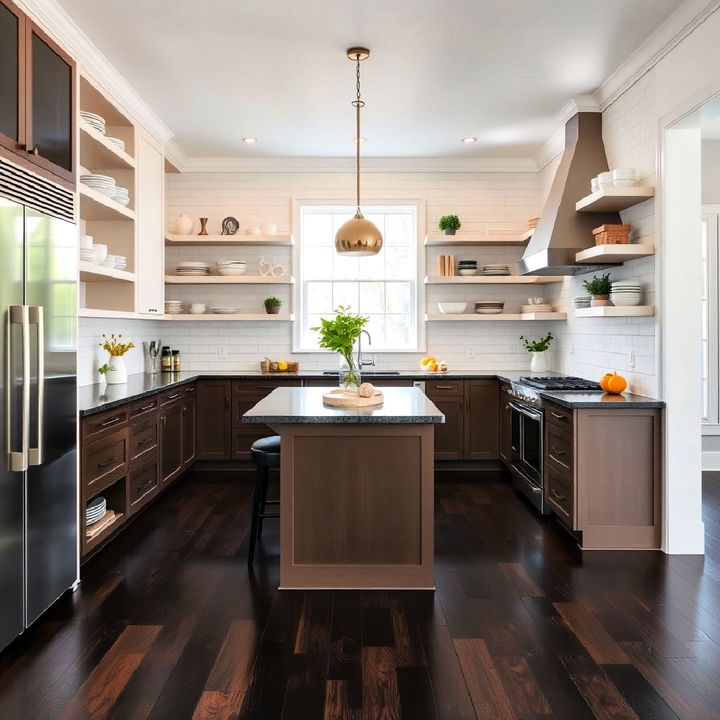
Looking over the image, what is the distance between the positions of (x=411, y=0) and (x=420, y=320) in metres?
3.54

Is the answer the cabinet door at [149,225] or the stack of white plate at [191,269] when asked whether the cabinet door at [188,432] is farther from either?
the stack of white plate at [191,269]

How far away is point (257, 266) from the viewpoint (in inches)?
261

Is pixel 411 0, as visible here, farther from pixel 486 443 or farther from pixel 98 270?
pixel 486 443

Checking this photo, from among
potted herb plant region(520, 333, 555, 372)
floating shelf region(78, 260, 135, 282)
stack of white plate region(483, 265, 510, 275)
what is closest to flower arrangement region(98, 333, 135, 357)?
floating shelf region(78, 260, 135, 282)

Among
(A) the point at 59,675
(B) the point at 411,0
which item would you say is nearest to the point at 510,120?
(B) the point at 411,0

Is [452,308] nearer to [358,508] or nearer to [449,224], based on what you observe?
[449,224]

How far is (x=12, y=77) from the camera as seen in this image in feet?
9.29

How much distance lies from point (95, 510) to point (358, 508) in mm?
1571

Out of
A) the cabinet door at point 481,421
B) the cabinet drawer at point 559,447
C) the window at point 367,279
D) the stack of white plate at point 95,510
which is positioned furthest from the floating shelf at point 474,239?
the stack of white plate at point 95,510

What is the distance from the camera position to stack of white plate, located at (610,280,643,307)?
13.8ft

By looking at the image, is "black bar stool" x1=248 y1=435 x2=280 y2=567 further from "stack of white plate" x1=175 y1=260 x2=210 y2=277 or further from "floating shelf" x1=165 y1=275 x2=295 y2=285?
"stack of white plate" x1=175 y1=260 x2=210 y2=277

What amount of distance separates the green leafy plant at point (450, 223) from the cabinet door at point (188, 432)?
9.40 feet

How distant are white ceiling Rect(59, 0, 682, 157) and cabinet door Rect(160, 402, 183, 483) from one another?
2.41m

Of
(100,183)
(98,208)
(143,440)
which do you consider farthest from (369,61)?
(143,440)
